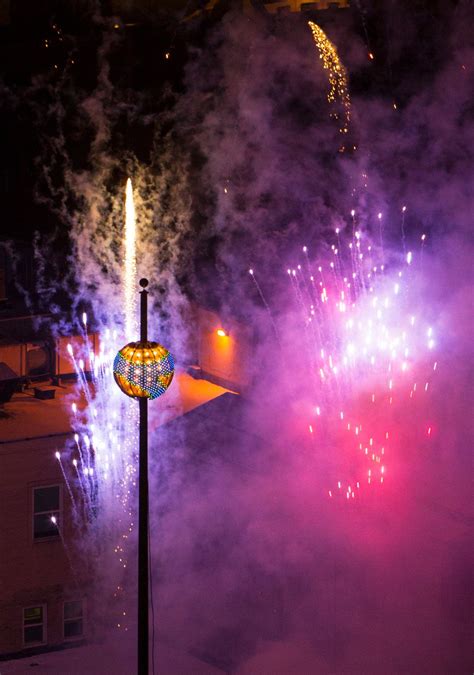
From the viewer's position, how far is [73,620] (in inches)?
508

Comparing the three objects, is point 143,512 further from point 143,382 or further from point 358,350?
point 358,350

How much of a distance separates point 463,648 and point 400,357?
153 inches

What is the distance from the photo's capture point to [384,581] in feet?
37.7

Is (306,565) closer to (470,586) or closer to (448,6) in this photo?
(470,586)

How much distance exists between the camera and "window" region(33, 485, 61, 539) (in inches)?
483

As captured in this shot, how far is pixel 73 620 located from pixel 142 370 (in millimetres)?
7146

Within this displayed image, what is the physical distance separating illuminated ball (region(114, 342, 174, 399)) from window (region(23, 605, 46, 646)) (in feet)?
21.9

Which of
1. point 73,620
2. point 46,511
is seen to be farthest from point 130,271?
point 73,620

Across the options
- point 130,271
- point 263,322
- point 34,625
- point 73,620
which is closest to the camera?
point 34,625

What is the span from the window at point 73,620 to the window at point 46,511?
116cm

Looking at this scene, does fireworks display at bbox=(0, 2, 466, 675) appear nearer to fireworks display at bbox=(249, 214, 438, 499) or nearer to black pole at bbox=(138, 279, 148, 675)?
fireworks display at bbox=(249, 214, 438, 499)

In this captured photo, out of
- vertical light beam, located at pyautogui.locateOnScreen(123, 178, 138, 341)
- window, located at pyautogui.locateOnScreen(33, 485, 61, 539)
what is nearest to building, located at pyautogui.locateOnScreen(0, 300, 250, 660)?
window, located at pyautogui.locateOnScreen(33, 485, 61, 539)

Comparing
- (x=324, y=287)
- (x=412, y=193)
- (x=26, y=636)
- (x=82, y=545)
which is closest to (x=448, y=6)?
(x=412, y=193)

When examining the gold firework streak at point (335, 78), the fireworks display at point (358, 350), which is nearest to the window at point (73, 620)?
the fireworks display at point (358, 350)
